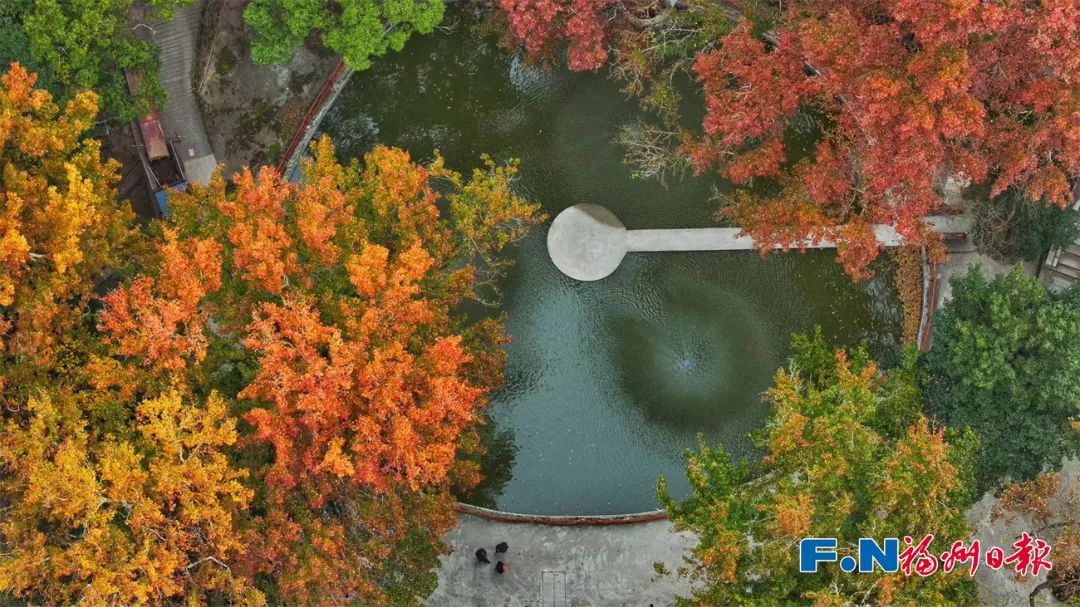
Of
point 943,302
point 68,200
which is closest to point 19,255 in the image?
point 68,200

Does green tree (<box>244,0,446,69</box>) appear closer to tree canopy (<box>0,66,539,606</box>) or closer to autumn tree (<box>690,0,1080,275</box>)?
tree canopy (<box>0,66,539,606</box>)

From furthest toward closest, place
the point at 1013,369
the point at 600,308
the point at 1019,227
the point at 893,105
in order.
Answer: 1. the point at 600,308
2. the point at 1019,227
3. the point at 1013,369
4. the point at 893,105

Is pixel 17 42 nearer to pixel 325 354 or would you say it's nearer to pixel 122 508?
pixel 325 354

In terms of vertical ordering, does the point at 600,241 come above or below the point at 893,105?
below

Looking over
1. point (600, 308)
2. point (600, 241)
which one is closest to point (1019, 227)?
point (600, 241)

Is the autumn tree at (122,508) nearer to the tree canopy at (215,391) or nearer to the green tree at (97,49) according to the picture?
the tree canopy at (215,391)

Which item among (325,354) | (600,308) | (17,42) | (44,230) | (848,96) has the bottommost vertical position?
(325,354)
